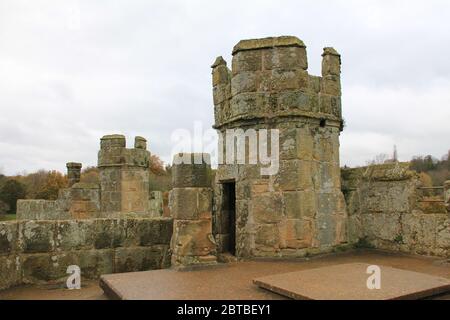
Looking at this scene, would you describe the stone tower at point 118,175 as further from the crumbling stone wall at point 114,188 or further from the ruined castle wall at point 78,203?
the ruined castle wall at point 78,203

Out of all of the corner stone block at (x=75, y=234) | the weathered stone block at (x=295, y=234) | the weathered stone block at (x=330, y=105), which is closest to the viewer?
the corner stone block at (x=75, y=234)

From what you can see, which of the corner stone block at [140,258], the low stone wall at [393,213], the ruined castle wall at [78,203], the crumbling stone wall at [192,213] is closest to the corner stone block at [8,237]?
the corner stone block at [140,258]

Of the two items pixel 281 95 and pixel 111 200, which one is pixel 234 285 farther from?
pixel 111 200

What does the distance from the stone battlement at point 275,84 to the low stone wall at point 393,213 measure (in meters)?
1.38

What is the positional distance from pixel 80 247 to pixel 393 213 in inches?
203

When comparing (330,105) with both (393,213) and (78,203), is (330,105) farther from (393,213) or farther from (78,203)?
(78,203)

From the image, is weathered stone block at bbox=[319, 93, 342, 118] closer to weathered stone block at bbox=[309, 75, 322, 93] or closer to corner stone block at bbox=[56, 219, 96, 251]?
weathered stone block at bbox=[309, 75, 322, 93]

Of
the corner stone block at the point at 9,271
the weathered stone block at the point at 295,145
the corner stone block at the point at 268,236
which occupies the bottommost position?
the corner stone block at the point at 9,271

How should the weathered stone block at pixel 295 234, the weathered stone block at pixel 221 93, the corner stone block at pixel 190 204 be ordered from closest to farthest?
the corner stone block at pixel 190 204, the weathered stone block at pixel 295 234, the weathered stone block at pixel 221 93

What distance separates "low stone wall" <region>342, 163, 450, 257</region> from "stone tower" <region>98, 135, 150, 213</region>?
7.36 m

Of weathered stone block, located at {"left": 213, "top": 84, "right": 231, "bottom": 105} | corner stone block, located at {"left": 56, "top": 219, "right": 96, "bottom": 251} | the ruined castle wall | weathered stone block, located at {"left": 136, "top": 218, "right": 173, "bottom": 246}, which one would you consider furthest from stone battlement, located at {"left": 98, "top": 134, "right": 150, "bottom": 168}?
corner stone block, located at {"left": 56, "top": 219, "right": 96, "bottom": 251}

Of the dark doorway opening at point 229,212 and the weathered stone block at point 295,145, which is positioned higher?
the weathered stone block at point 295,145

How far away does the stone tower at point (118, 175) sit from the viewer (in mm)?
13273
